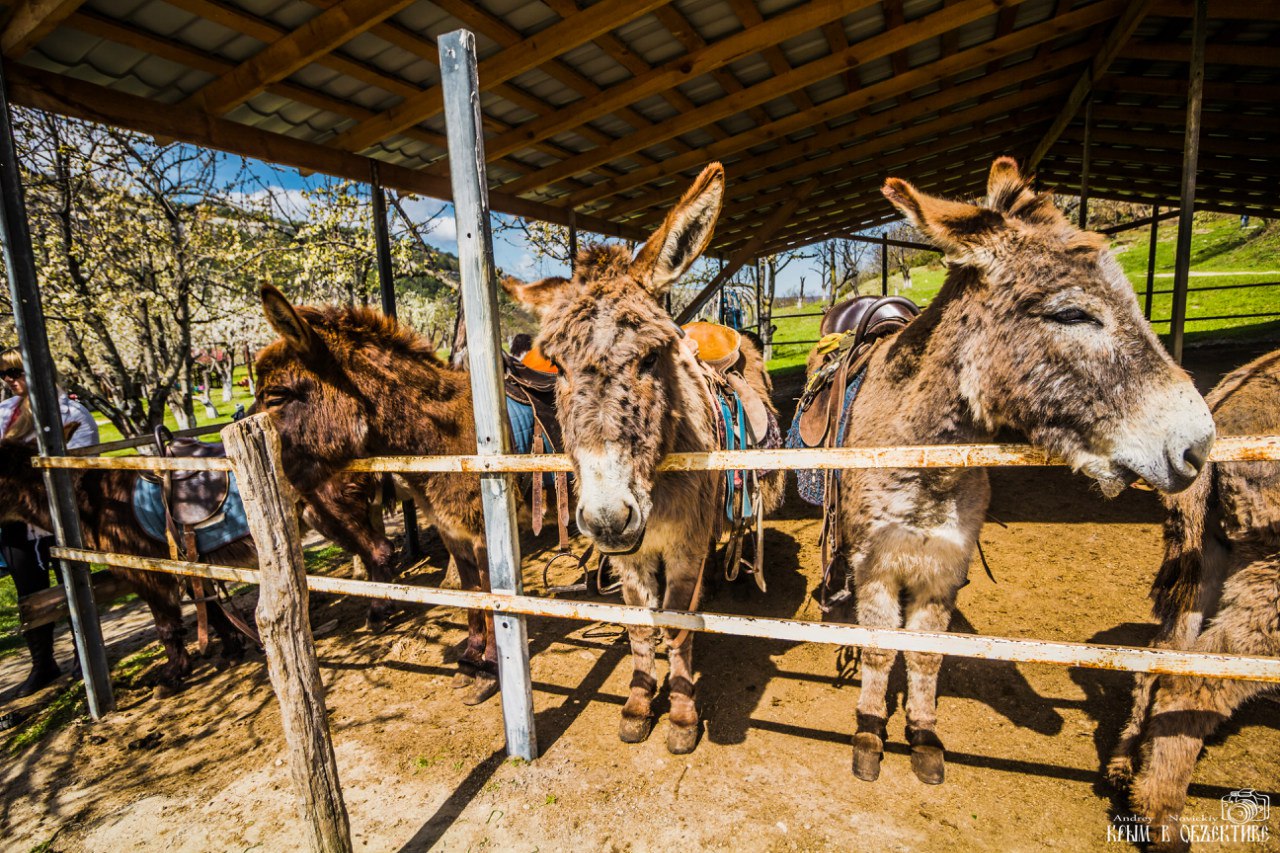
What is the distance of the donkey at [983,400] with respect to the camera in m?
1.64

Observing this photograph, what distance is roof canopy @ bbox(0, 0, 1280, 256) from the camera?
10.4 ft

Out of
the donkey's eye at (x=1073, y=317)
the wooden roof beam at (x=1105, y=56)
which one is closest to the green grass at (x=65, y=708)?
the donkey's eye at (x=1073, y=317)

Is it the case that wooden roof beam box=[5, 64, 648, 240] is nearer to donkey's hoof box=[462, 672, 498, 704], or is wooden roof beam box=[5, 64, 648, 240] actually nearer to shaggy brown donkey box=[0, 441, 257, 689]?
shaggy brown donkey box=[0, 441, 257, 689]

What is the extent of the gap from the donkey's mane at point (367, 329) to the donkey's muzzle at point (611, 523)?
2352 millimetres

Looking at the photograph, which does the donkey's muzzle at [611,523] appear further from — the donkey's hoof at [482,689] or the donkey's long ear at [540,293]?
the donkey's hoof at [482,689]

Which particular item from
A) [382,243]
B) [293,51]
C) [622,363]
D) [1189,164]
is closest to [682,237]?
[622,363]

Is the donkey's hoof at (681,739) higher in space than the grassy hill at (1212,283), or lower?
lower

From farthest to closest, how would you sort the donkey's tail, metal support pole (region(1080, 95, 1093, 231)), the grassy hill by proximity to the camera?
the grassy hill, metal support pole (region(1080, 95, 1093, 231)), the donkey's tail

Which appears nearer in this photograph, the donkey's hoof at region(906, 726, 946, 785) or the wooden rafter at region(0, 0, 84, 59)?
the donkey's hoof at region(906, 726, 946, 785)

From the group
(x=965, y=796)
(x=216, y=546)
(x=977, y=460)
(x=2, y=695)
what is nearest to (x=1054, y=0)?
(x=977, y=460)

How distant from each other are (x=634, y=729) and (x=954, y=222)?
9.22 feet

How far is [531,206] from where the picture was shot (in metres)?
6.61

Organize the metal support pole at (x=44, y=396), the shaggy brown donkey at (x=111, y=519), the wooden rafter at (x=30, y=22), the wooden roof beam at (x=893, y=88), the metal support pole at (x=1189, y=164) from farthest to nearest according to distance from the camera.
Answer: the wooden roof beam at (x=893, y=88) → the metal support pole at (x=1189, y=164) → the shaggy brown donkey at (x=111, y=519) → the metal support pole at (x=44, y=396) → the wooden rafter at (x=30, y=22)

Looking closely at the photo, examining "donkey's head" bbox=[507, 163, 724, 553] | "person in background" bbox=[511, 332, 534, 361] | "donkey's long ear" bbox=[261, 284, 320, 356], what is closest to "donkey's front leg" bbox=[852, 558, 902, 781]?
"donkey's head" bbox=[507, 163, 724, 553]
